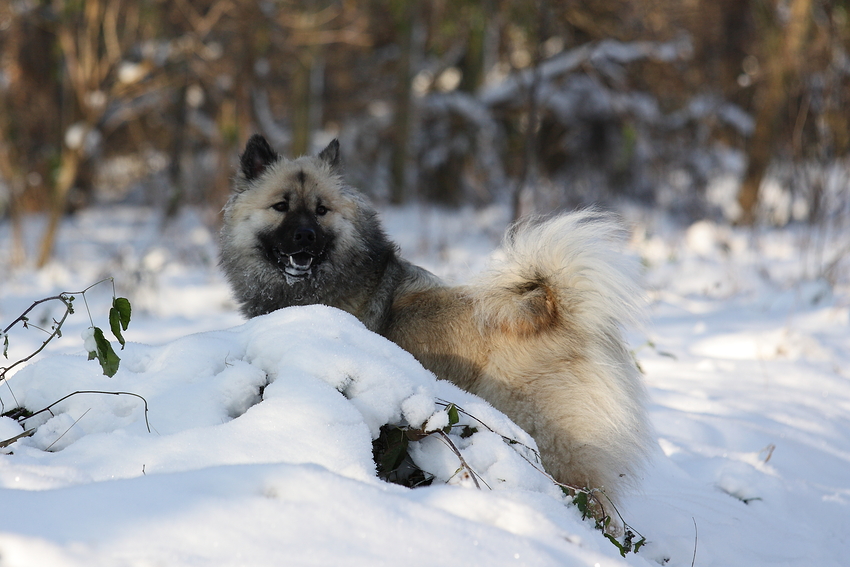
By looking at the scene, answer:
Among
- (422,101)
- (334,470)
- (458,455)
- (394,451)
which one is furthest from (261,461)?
(422,101)

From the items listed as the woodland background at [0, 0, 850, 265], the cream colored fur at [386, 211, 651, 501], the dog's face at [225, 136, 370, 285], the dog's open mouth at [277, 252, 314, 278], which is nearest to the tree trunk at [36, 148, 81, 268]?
the woodland background at [0, 0, 850, 265]

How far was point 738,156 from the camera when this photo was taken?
16031 mm

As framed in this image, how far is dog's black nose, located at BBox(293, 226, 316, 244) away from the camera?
294cm

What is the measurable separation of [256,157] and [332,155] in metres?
0.40

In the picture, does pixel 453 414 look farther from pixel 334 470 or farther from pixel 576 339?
pixel 576 339

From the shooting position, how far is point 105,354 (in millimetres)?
1638

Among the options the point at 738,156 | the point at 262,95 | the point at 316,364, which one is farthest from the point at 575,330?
the point at 738,156

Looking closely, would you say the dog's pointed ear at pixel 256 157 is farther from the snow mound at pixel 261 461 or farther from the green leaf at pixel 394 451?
the green leaf at pixel 394 451

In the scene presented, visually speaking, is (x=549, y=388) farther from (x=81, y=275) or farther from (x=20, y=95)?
(x=20, y=95)

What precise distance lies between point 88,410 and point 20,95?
11.3m

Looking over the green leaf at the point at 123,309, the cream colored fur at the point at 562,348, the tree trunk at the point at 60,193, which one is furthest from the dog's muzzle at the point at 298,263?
the tree trunk at the point at 60,193

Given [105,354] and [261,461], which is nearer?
[261,461]

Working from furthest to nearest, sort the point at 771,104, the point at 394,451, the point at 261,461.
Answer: the point at 771,104, the point at 394,451, the point at 261,461

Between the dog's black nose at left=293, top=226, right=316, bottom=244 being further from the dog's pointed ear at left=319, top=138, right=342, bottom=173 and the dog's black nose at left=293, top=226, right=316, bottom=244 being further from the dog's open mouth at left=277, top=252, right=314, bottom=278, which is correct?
the dog's pointed ear at left=319, top=138, right=342, bottom=173
